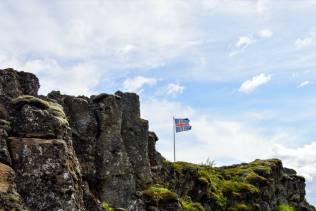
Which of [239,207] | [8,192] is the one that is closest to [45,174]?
[8,192]

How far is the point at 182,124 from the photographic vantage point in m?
93.4

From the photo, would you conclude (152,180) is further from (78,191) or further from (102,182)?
(78,191)

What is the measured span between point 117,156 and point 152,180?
→ 8321 mm

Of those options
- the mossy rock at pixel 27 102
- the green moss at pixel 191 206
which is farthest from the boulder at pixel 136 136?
the mossy rock at pixel 27 102

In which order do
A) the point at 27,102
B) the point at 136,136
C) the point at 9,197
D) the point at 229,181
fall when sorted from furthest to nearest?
the point at 229,181
the point at 136,136
the point at 27,102
the point at 9,197

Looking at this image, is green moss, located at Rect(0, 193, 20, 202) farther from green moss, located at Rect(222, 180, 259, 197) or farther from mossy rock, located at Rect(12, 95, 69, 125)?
green moss, located at Rect(222, 180, 259, 197)

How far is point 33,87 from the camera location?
33594 millimetres

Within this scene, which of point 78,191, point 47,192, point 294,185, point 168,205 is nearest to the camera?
point 47,192

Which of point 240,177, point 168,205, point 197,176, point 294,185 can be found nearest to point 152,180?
→ point 168,205

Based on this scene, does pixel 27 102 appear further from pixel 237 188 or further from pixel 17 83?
pixel 237 188

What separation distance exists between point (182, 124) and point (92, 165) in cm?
5266

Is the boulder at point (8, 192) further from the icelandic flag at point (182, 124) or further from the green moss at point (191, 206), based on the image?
the icelandic flag at point (182, 124)

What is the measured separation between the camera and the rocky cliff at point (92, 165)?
2556cm

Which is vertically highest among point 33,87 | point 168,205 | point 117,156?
point 33,87
